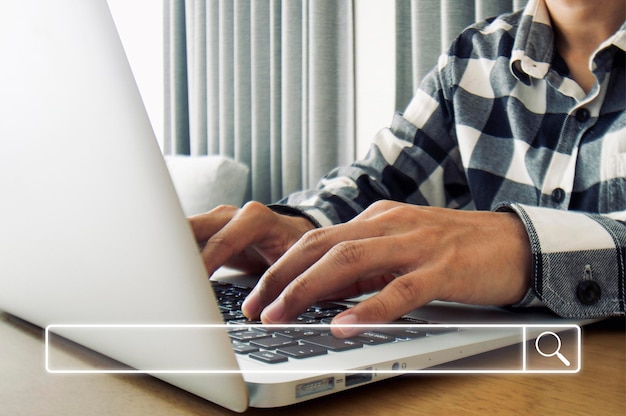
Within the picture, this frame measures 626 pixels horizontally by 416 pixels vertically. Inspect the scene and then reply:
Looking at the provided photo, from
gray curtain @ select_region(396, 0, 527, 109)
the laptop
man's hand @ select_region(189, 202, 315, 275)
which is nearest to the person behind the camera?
the laptop

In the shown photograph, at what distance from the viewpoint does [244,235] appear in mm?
619

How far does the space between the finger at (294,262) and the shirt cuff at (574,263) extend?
138mm

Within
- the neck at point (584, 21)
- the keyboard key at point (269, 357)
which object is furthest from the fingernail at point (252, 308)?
the neck at point (584, 21)

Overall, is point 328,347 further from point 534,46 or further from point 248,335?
point 534,46

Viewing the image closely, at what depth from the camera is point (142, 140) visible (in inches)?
9.4

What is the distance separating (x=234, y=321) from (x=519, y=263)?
228 mm

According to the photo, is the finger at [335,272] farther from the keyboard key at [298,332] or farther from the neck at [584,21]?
the neck at [584,21]

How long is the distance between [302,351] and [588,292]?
11.2 inches

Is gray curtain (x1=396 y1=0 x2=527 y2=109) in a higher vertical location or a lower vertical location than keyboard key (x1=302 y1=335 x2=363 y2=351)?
higher

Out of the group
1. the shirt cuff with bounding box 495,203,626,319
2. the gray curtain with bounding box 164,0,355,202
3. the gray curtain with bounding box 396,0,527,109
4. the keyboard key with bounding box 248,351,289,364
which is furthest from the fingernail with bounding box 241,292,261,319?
the gray curtain with bounding box 164,0,355,202

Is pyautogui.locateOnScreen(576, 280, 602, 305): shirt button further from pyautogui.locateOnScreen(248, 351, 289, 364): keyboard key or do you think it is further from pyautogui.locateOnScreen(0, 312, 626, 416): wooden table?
pyautogui.locateOnScreen(248, 351, 289, 364): keyboard key

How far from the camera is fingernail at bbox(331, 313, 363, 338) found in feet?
1.19

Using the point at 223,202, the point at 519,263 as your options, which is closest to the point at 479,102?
the point at 519,263

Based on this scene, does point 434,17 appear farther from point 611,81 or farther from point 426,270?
Answer: point 426,270
